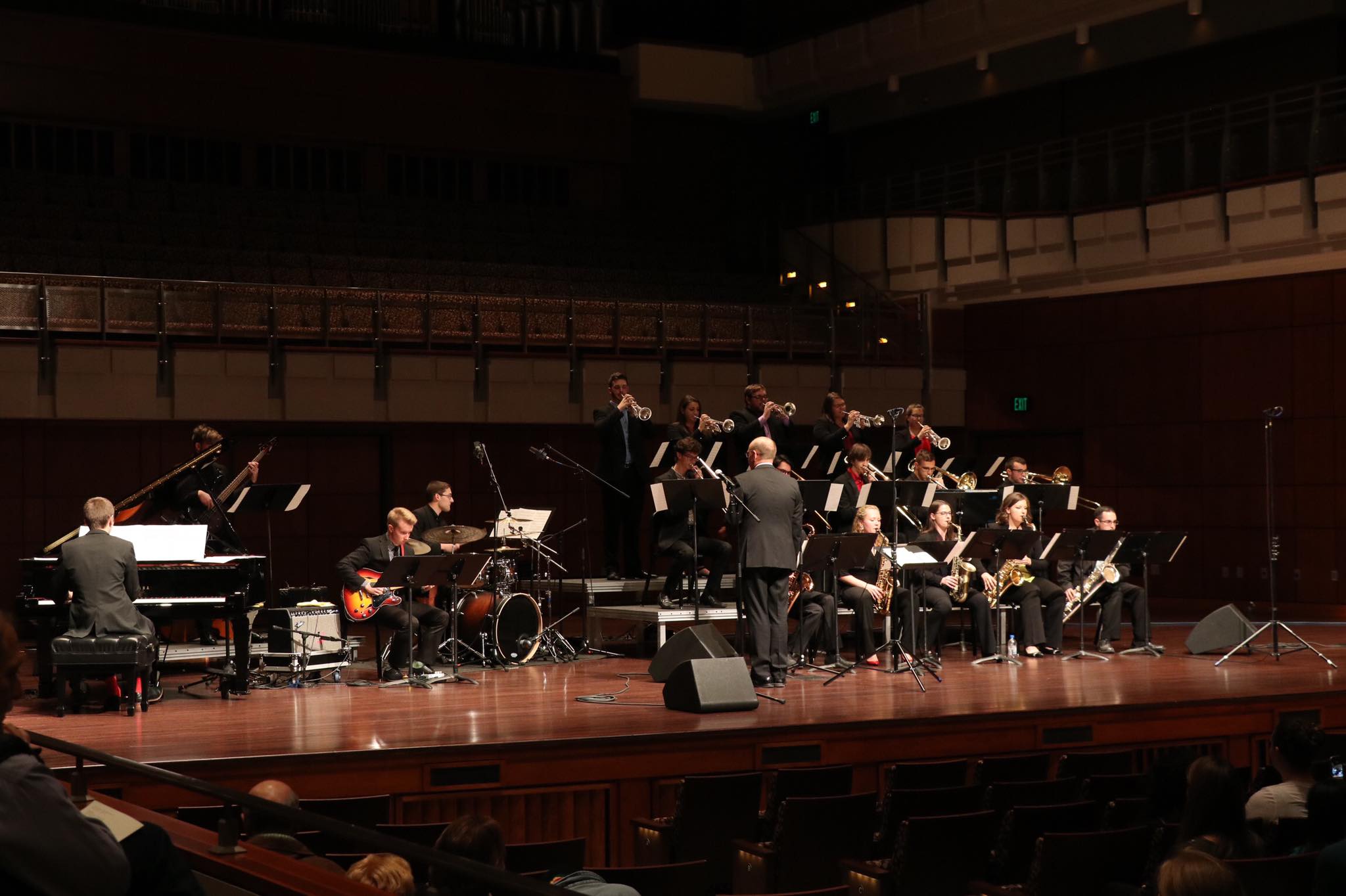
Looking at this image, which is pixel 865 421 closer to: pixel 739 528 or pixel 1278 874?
pixel 739 528

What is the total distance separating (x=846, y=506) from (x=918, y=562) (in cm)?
94

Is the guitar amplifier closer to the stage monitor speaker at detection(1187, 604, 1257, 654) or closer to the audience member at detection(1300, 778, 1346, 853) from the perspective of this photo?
the stage monitor speaker at detection(1187, 604, 1257, 654)

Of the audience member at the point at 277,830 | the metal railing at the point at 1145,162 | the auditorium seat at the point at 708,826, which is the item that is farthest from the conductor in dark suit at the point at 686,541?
the metal railing at the point at 1145,162

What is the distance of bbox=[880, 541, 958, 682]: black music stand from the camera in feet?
27.7

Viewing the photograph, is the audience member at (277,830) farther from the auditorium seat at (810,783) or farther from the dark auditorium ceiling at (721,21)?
the dark auditorium ceiling at (721,21)

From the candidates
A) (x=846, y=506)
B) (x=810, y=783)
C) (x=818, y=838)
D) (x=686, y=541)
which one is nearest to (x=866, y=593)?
(x=846, y=506)

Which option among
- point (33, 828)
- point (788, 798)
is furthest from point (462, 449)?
point (33, 828)

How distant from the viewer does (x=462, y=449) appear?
13695 mm

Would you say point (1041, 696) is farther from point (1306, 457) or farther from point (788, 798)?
point (1306, 457)

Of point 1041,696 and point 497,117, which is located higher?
point 497,117

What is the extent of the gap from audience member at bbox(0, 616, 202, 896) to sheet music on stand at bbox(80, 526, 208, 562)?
5764mm

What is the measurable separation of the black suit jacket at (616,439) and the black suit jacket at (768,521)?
226 centimetres

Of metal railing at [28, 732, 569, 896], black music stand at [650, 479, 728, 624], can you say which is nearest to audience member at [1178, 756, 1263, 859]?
metal railing at [28, 732, 569, 896]

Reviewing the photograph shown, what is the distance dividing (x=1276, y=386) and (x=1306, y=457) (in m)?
0.70
